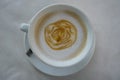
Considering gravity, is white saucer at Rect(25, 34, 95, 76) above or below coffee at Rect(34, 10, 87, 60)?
below

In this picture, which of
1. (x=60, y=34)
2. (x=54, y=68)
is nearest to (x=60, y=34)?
(x=60, y=34)

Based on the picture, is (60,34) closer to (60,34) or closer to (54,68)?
(60,34)

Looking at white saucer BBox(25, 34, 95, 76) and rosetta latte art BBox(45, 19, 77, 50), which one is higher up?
rosetta latte art BBox(45, 19, 77, 50)

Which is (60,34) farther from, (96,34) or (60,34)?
(96,34)

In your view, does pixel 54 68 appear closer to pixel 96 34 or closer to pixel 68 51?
pixel 68 51
